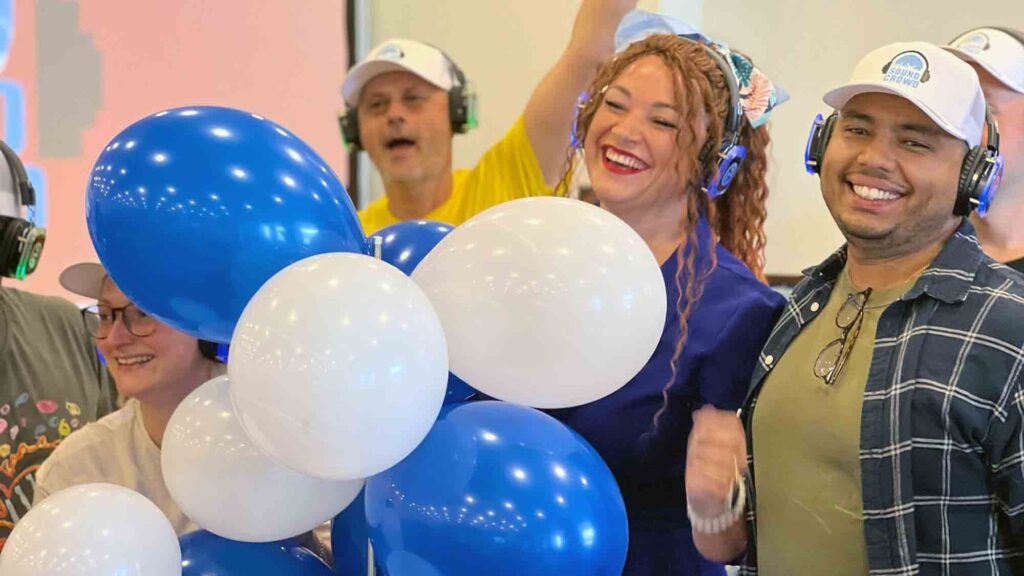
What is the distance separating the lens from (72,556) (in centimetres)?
110

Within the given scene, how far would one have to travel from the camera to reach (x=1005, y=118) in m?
2.17

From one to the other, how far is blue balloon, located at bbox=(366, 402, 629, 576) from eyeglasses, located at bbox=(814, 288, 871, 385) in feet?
1.62

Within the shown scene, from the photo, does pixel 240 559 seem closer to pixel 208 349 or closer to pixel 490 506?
pixel 490 506

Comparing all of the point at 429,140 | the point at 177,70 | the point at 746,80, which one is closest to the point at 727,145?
the point at 746,80

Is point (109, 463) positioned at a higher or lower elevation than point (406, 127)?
lower

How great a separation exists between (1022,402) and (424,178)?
5.13 ft

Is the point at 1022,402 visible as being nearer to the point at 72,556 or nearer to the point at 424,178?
the point at 72,556

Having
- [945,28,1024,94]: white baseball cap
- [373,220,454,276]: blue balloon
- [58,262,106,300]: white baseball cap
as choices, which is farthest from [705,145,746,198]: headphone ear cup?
[58,262,106,300]: white baseball cap

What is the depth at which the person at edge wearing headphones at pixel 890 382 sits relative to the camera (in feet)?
4.37

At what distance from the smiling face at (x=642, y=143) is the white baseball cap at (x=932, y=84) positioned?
0.28 metres

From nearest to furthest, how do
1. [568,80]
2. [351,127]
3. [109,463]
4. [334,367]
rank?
[334,367] → [109,463] → [568,80] → [351,127]

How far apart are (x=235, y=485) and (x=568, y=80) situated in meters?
1.33

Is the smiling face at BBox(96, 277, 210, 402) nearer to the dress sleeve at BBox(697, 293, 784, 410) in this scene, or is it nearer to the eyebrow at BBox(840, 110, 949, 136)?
the dress sleeve at BBox(697, 293, 784, 410)

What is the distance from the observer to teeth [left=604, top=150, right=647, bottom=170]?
5.44ft
